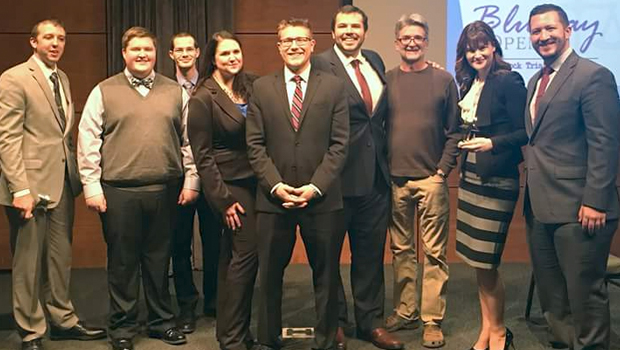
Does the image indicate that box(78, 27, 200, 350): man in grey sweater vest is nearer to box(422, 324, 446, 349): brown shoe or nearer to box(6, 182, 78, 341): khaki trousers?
box(6, 182, 78, 341): khaki trousers

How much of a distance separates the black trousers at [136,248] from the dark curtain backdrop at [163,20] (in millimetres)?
1850

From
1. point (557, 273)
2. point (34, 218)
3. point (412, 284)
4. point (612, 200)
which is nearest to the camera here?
point (612, 200)

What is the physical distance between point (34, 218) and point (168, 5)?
2297 millimetres

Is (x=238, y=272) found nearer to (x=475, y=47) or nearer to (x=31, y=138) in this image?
(x=31, y=138)

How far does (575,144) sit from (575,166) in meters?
0.10

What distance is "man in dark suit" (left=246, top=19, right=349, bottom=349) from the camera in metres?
3.42

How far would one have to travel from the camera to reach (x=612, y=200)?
129 inches

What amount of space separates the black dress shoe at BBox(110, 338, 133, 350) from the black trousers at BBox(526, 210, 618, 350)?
6.87ft

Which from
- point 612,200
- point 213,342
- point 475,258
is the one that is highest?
point 612,200

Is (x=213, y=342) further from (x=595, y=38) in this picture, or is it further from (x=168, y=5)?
Result: (x=595, y=38)

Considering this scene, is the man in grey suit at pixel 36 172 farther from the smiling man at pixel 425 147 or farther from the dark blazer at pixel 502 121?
the dark blazer at pixel 502 121

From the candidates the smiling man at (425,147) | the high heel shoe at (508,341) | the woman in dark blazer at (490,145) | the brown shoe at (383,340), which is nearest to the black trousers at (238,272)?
the brown shoe at (383,340)

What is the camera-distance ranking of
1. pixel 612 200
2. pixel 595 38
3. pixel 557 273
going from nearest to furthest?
pixel 612 200 < pixel 557 273 < pixel 595 38

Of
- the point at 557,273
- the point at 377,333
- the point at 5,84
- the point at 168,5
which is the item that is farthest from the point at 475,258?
the point at 168,5
